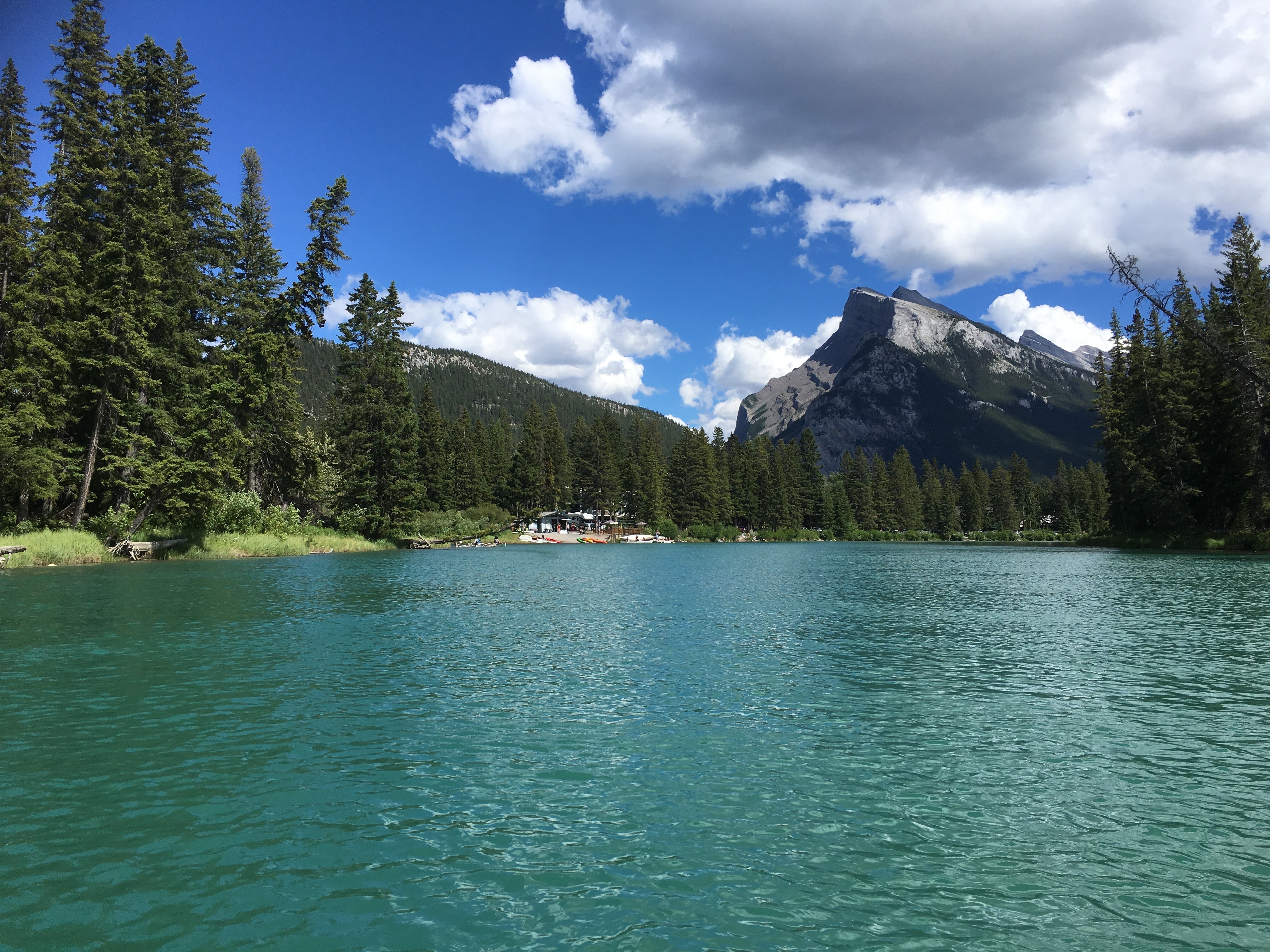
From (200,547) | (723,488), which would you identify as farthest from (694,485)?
(200,547)

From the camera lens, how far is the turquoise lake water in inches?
229

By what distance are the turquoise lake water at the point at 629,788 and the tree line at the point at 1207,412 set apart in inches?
1771

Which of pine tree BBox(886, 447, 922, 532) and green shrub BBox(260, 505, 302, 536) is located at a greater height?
pine tree BBox(886, 447, 922, 532)

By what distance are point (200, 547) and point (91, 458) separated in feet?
28.8

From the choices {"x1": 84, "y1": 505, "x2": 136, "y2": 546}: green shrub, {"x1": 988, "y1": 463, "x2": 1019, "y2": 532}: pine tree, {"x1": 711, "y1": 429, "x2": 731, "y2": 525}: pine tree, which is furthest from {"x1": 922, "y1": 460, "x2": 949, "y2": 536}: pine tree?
{"x1": 84, "y1": 505, "x2": 136, "y2": 546}: green shrub

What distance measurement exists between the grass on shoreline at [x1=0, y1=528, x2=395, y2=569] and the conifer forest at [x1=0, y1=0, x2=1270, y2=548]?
1689 mm

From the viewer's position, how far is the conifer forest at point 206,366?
39469mm

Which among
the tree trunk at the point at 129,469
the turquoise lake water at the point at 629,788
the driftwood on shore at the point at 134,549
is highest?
the tree trunk at the point at 129,469

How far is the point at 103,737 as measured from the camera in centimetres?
1041

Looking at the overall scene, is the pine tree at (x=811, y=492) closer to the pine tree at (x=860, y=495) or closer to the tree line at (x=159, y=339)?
the pine tree at (x=860, y=495)

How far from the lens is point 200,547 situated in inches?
1809

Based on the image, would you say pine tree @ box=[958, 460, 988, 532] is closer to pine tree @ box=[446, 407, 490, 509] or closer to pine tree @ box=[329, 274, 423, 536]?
pine tree @ box=[446, 407, 490, 509]

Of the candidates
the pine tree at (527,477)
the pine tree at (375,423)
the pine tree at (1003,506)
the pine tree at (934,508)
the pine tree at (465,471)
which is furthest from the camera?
the pine tree at (1003,506)

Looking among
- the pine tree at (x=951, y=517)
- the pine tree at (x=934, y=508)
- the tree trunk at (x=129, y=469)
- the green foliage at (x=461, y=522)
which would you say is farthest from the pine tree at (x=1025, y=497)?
the tree trunk at (x=129, y=469)
